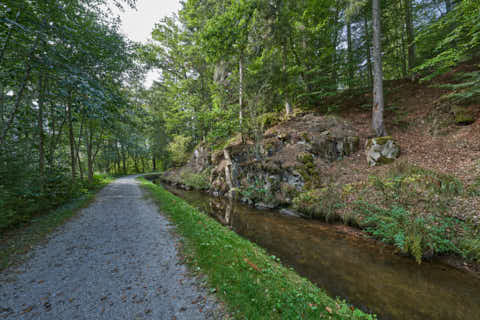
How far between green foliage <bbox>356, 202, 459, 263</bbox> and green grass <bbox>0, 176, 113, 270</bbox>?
32.0 ft

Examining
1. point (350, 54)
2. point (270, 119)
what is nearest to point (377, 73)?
point (350, 54)

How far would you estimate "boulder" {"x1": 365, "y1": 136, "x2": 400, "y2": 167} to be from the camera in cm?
896

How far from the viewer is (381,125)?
10.2 metres

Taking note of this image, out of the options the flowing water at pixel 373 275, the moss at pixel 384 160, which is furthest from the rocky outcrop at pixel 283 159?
the flowing water at pixel 373 275

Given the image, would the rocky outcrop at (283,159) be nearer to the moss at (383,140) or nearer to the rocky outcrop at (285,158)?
the rocky outcrop at (285,158)

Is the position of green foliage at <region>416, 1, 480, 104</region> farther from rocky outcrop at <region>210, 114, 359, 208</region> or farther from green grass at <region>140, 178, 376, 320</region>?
green grass at <region>140, 178, 376, 320</region>

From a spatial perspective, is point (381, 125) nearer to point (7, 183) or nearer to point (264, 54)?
point (264, 54)

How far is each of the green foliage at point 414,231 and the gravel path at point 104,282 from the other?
564 cm

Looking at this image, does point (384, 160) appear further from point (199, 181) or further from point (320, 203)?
point (199, 181)

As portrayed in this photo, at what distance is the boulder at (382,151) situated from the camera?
8.96 metres

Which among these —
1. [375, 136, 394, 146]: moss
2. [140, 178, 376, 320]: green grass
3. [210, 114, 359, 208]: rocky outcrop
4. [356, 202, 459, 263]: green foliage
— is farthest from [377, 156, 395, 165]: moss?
[140, 178, 376, 320]: green grass

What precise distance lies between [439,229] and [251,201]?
798 cm

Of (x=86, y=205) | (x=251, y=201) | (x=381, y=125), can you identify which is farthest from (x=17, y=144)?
(x=381, y=125)

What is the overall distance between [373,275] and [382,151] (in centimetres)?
711
